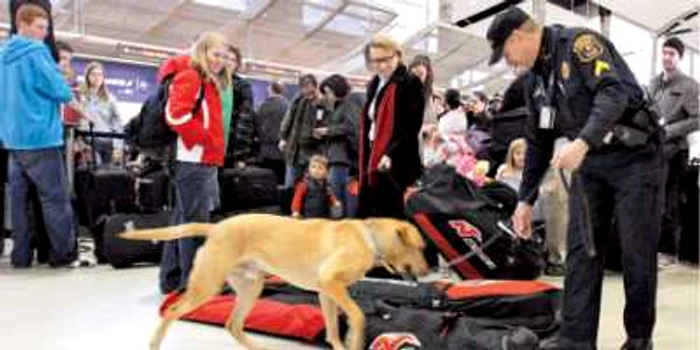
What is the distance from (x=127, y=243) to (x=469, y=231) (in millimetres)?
2590

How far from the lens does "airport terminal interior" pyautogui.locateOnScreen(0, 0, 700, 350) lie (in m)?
2.78

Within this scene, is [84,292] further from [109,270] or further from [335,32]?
[335,32]

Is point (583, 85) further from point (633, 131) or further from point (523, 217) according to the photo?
point (523, 217)

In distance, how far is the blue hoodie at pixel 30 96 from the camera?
206 inches

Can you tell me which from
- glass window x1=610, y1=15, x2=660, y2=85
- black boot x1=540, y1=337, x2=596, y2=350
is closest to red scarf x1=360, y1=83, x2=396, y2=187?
black boot x1=540, y1=337, x2=596, y2=350

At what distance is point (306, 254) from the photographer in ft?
9.66

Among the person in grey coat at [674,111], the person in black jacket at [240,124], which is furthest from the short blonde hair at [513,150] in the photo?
the person in black jacket at [240,124]

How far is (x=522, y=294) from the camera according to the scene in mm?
3098

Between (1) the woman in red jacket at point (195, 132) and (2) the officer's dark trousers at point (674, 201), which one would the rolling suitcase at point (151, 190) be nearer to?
(1) the woman in red jacket at point (195, 132)

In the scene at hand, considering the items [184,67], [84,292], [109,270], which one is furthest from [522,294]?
[109,270]

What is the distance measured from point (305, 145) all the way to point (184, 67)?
2.35 meters

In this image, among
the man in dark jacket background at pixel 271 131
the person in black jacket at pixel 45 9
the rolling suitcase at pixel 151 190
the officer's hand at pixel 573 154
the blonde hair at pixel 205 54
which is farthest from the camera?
the man in dark jacket background at pixel 271 131

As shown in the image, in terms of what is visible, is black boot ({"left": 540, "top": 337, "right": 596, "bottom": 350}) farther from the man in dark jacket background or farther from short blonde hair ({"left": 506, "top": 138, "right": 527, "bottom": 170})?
the man in dark jacket background

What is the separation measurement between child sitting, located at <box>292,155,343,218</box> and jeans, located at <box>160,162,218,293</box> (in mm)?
1923
